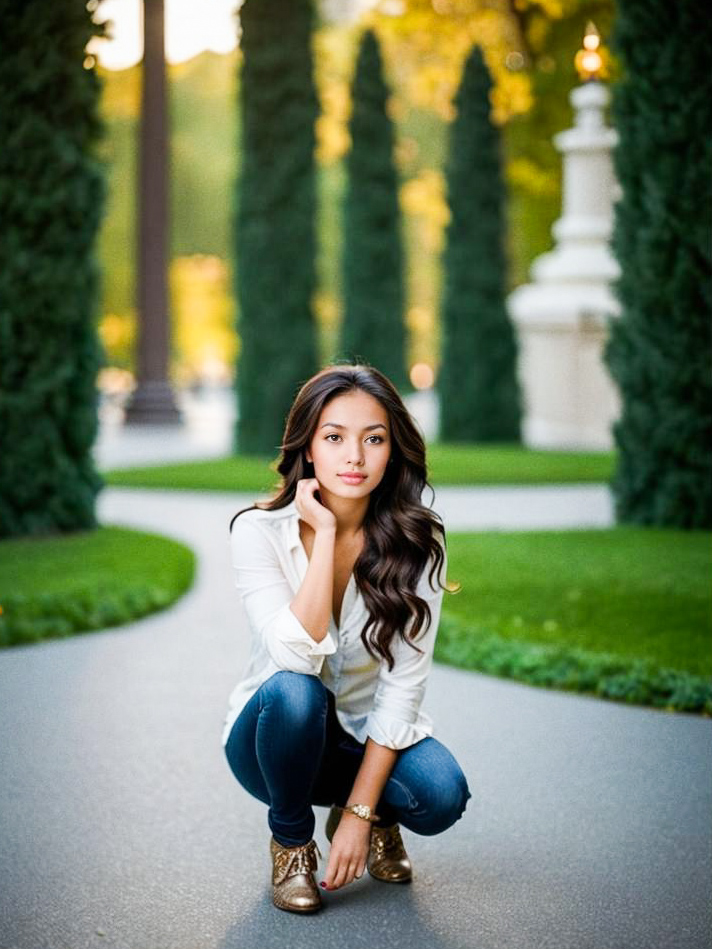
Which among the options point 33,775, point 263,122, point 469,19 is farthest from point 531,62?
point 33,775

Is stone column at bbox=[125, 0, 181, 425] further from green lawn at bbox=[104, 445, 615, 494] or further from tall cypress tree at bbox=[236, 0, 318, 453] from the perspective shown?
green lawn at bbox=[104, 445, 615, 494]

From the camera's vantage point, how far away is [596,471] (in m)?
15.3

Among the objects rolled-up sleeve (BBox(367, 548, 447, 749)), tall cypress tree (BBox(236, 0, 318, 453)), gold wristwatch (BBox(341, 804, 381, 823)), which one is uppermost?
tall cypress tree (BBox(236, 0, 318, 453))

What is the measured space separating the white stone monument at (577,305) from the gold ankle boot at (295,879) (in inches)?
640

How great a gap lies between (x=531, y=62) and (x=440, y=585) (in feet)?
85.8

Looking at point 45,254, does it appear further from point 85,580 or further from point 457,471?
point 457,471

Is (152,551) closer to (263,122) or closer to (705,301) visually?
(705,301)

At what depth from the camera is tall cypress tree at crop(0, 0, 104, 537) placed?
973 centimetres

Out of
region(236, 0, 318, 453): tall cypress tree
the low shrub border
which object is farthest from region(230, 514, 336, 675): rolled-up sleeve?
region(236, 0, 318, 453): tall cypress tree

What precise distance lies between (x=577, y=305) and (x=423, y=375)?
29985 mm

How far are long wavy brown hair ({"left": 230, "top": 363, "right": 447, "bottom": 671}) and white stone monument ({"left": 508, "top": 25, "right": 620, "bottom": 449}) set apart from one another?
1597cm

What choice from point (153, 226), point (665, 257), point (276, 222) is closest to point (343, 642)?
point (665, 257)

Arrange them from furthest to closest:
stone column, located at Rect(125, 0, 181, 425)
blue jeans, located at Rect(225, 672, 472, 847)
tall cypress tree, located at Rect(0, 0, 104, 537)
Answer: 1. stone column, located at Rect(125, 0, 181, 425)
2. tall cypress tree, located at Rect(0, 0, 104, 537)
3. blue jeans, located at Rect(225, 672, 472, 847)

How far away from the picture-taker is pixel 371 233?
28500 mm
